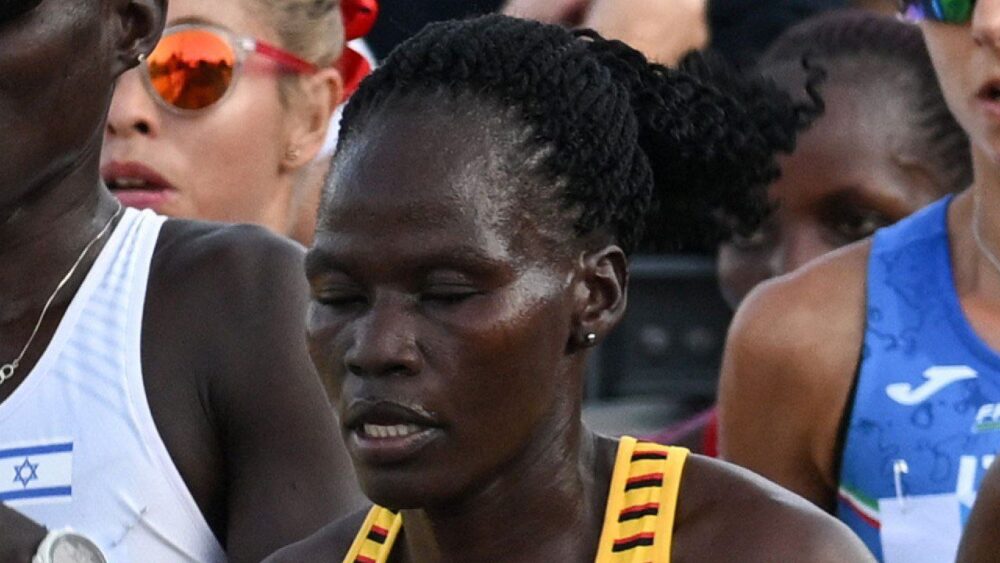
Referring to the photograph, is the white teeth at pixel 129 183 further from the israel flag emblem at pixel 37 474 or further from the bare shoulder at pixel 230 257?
the israel flag emblem at pixel 37 474

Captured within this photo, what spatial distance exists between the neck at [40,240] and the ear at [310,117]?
2.91 ft

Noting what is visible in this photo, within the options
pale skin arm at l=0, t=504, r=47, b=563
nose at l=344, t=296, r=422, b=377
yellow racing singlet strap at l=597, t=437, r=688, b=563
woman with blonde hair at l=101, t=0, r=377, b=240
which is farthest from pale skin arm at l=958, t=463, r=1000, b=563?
woman with blonde hair at l=101, t=0, r=377, b=240

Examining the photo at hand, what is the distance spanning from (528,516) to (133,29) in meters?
0.86

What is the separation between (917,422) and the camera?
11.4ft

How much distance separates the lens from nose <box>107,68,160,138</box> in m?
3.72

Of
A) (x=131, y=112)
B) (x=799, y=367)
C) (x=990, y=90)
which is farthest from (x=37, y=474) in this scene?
(x=990, y=90)

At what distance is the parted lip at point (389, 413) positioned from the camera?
253 centimetres

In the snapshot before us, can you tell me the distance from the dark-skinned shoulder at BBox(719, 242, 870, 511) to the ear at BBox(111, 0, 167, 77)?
113 cm

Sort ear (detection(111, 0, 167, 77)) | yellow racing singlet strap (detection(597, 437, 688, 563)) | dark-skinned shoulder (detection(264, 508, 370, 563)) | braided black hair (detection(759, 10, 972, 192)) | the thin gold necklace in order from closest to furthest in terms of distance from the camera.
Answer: yellow racing singlet strap (detection(597, 437, 688, 563))
dark-skinned shoulder (detection(264, 508, 370, 563))
the thin gold necklace
ear (detection(111, 0, 167, 77))
braided black hair (detection(759, 10, 972, 192))

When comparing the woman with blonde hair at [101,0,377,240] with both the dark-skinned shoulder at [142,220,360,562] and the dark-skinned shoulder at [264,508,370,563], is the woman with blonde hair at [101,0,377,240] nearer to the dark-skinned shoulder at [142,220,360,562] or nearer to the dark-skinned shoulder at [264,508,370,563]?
the dark-skinned shoulder at [142,220,360,562]

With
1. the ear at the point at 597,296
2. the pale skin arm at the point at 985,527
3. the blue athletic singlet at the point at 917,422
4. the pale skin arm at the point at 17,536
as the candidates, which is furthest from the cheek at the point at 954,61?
the pale skin arm at the point at 17,536

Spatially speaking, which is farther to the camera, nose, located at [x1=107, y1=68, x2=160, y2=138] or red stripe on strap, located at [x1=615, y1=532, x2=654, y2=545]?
nose, located at [x1=107, y1=68, x2=160, y2=138]

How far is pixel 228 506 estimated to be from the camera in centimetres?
290

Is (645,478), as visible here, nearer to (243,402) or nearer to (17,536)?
(243,402)
